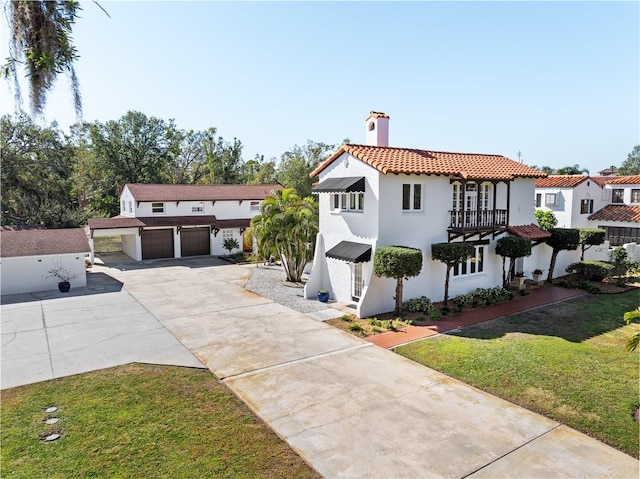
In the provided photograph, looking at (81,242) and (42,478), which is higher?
(81,242)

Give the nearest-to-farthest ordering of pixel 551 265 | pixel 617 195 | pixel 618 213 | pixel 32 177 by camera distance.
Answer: pixel 551 265 < pixel 618 213 < pixel 32 177 < pixel 617 195

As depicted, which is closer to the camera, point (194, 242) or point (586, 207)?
point (586, 207)

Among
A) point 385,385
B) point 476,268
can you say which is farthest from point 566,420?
point 476,268

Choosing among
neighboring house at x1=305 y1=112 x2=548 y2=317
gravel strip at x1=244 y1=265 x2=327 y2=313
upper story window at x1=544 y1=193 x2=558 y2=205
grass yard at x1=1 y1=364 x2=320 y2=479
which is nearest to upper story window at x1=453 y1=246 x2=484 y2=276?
neighboring house at x1=305 y1=112 x2=548 y2=317

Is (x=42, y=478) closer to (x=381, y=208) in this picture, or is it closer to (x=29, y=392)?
(x=29, y=392)

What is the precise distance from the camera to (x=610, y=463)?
27.1 feet

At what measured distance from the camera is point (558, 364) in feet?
42.1

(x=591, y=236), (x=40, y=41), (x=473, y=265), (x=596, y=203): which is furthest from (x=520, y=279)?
(x=40, y=41)

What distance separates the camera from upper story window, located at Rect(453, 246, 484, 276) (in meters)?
20.9

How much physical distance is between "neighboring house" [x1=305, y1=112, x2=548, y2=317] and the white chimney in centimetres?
5

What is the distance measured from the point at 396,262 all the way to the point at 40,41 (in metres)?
14.2

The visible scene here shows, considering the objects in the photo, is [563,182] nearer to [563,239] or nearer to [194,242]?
[563,239]

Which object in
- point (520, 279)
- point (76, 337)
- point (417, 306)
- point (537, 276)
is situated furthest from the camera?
point (537, 276)

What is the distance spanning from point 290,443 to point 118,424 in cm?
396
